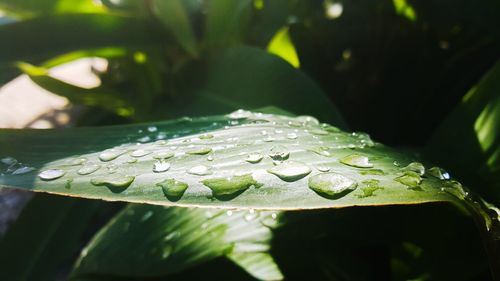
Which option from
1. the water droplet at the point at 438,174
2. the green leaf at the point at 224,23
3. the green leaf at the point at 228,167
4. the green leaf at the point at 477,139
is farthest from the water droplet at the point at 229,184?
the green leaf at the point at 224,23

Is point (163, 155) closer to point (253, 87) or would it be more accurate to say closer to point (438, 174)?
point (438, 174)

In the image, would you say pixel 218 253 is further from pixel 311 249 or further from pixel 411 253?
pixel 411 253

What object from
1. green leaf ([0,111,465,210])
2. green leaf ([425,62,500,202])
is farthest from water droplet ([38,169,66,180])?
green leaf ([425,62,500,202])

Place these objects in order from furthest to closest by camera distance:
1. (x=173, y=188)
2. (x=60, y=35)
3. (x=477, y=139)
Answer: (x=60, y=35) < (x=477, y=139) < (x=173, y=188)

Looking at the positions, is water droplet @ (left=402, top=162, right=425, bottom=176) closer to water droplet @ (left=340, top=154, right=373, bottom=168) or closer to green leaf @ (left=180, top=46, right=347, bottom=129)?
water droplet @ (left=340, top=154, right=373, bottom=168)

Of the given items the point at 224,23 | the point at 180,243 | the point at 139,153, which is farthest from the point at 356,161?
the point at 224,23

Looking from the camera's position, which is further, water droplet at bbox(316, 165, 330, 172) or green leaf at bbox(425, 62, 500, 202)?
green leaf at bbox(425, 62, 500, 202)
